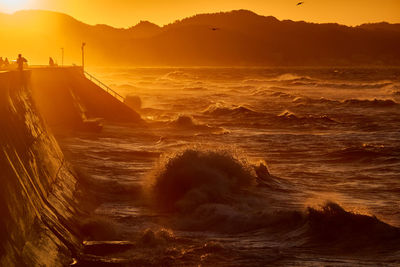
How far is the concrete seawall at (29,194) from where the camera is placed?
981cm

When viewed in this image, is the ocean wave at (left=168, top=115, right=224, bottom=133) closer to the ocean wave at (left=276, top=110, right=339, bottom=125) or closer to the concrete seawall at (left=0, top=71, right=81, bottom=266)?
the ocean wave at (left=276, top=110, right=339, bottom=125)

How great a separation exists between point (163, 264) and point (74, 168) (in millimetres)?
8736

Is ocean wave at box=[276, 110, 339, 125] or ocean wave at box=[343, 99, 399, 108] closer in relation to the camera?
ocean wave at box=[276, 110, 339, 125]

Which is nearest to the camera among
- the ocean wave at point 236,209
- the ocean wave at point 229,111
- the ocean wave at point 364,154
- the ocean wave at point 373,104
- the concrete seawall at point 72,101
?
the ocean wave at point 236,209

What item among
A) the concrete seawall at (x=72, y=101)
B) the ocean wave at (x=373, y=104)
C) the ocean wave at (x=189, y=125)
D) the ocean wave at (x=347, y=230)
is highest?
the concrete seawall at (x=72, y=101)

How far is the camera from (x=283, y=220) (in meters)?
16.2

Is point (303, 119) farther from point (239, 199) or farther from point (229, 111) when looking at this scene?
point (239, 199)

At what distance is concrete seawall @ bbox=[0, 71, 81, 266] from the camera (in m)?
9.81

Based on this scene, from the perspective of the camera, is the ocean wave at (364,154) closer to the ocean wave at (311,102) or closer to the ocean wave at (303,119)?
the ocean wave at (303,119)

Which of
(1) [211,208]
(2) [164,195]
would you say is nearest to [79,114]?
(2) [164,195]

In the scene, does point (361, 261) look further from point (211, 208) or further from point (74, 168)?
point (74, 168)

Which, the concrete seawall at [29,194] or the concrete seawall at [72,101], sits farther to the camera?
the concrete seawall at [72,101]

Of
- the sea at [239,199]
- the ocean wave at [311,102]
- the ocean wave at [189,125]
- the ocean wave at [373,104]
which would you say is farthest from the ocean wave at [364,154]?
the ocean wave at [311,102]

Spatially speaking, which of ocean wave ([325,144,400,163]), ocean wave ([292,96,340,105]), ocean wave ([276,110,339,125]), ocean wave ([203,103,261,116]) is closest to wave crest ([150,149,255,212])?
ocean wave ([325,144,400,163])
